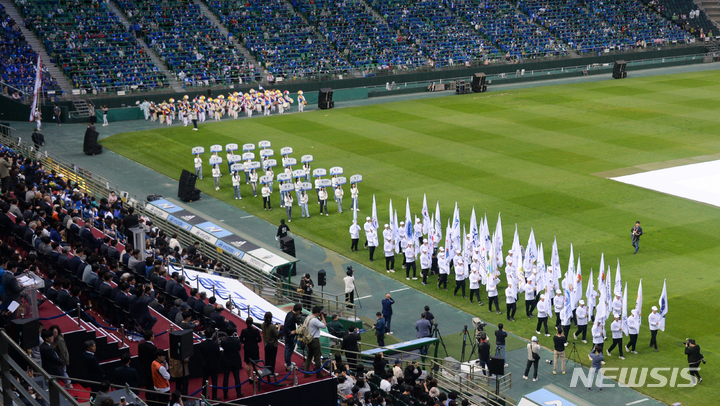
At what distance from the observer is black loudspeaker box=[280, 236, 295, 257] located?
26.5 m

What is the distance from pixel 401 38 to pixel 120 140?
104 ft

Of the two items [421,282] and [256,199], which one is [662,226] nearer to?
[421,282]

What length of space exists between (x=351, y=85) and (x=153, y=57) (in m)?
15.4

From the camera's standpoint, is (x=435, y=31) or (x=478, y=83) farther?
(x=435, y=31)

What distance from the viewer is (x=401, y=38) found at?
69750 mm

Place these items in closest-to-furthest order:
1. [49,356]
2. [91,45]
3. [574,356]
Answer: [49,356], [574,356], [91,45]

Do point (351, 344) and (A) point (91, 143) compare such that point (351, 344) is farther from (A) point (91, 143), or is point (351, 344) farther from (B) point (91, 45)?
(B) point (91, 45)

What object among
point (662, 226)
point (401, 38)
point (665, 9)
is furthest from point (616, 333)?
point (665, 9)

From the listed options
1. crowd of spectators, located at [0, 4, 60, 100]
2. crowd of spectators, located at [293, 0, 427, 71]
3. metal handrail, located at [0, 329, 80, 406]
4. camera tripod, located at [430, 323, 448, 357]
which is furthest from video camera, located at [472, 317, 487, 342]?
crowd of spectators, located at [293, 0, 427, 71]

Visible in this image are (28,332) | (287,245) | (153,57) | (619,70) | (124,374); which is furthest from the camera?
(619,70)

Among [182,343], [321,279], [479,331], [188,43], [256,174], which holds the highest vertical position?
[188,43]

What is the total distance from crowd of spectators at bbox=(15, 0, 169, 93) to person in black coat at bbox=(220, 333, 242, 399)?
4317 cm


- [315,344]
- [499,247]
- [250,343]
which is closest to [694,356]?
[499,247]

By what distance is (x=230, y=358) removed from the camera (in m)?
13.8
